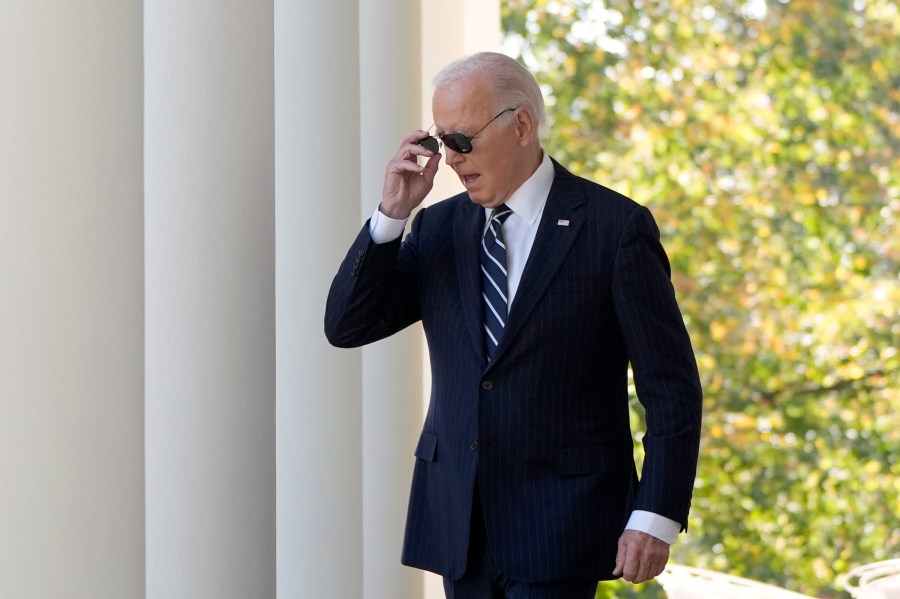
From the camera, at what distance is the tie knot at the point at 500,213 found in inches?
118

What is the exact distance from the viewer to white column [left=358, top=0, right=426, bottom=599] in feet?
15.3

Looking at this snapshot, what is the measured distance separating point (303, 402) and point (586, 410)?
4.05ft

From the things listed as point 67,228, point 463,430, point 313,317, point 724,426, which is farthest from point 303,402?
point 724,426

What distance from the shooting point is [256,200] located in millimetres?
2809

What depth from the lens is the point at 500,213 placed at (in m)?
3.00

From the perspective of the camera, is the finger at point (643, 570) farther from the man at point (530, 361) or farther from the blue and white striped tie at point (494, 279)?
the blue and white striped tie at point (494, 279)

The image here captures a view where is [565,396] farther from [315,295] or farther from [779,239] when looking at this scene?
[779,239]

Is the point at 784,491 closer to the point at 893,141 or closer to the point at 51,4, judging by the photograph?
the point at 893,141

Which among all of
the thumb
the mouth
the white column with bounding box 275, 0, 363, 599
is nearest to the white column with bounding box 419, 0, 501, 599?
the white column with bounding box 275, 0, 363, 599

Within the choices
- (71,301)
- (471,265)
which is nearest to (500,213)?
(471,265)

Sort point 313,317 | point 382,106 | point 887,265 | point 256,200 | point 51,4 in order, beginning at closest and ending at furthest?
point 51,4 → point 256,200 → point 313,317 → point 382,106 → point 887,265

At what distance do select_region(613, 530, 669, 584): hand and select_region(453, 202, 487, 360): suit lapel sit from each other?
55 centimetres

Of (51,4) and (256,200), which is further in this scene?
(256,200)

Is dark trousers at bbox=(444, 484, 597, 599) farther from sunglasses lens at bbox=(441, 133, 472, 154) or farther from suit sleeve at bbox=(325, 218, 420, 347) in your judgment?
sunglasses lens at bbox=(441, 133, 472, 154)
